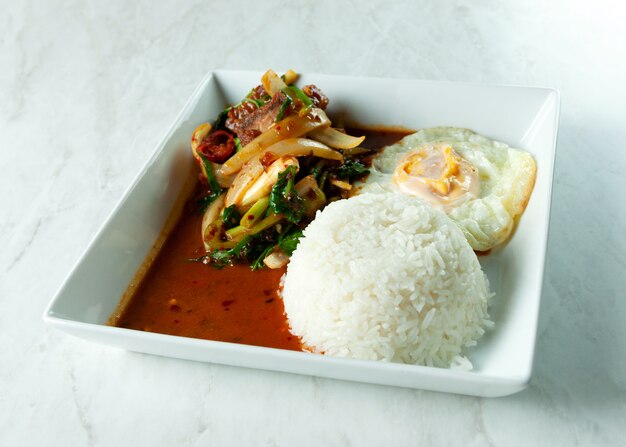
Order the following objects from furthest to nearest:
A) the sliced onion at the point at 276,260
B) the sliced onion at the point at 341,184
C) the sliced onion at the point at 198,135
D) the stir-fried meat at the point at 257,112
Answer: the sliced onion at the point at 198,135 → the stir-fried meat at the point at 257,112 → the sliced onion at the point at 341,184 → the sliced onion at the point at 276,260

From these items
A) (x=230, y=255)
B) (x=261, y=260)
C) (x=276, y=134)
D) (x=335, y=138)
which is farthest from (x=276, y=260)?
(x=335, y=138)

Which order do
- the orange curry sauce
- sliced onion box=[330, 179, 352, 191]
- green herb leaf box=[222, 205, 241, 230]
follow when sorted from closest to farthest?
1. the orange curry sauce
2. green herb leaf box=[222, 205, 241, 230]
3. sliced onion box=[330, 179, 352, 191]

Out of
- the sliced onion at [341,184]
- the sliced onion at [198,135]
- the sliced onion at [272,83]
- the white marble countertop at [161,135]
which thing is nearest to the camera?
the white marble countertop at [161,135]

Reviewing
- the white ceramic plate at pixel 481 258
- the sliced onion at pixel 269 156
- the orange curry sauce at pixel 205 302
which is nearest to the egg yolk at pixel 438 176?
the white ceramic plate at pixel 481 258

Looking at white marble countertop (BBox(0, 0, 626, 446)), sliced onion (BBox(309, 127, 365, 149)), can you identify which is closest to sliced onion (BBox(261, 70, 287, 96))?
sliced onion (BBox(309, 127, 365, 149))

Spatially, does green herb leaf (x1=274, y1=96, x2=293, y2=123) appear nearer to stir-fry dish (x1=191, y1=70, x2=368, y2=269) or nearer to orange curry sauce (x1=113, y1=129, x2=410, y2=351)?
stir-fry dish (x1=191, y1=70, x2=368, y2=269)

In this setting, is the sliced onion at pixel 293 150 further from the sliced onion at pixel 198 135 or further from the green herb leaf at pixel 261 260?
the green herb leaf at pixel 261 260
